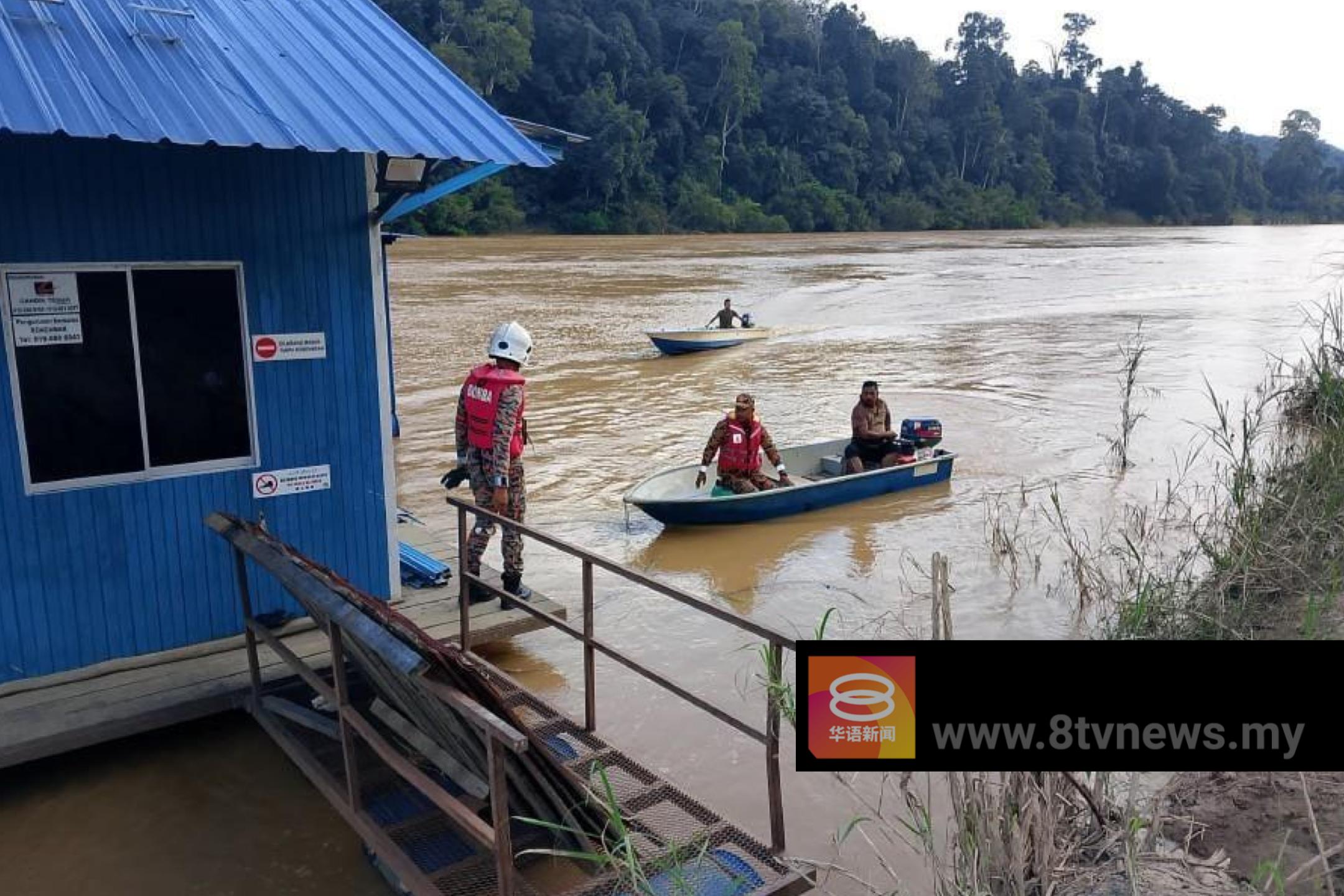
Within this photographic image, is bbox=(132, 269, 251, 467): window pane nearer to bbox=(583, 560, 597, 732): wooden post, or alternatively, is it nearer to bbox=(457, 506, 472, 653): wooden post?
bbox=(457, 506, 472, 653): wooden post

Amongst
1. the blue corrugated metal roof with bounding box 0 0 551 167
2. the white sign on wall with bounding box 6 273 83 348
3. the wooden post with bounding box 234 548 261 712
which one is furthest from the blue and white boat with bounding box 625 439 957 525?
the white sign on wall with bounding box 6 273 83 348

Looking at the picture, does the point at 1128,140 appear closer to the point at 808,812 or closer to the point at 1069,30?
the point at 1069,30

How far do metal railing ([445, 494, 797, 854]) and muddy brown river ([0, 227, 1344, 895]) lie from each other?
1.10m

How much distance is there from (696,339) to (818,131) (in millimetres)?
58343

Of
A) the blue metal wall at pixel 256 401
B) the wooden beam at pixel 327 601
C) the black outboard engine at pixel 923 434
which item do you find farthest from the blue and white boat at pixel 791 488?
the wooden beam at pixel 327 601

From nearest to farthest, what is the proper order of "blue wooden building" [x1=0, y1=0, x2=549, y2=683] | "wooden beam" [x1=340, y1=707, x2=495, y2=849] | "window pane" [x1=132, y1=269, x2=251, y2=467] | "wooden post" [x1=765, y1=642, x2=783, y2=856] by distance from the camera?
"wooden beam" [x1=340, y1=707, x2=495, y2=849] < "wooden post" [x1=765, y1=642, x2=783, y2=856] < "blue wooden building" [x1=0, y1=0, x2=549, y2=683] < "window pane" [x1=132, y1=269, x2=251, y2=467]

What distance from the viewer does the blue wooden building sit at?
5.18m

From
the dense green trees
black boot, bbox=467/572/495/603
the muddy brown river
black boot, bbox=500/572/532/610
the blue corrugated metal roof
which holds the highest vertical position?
the dense green trees

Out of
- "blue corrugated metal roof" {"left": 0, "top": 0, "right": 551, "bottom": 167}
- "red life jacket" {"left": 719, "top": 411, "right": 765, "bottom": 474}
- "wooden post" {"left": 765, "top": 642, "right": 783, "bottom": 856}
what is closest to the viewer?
"wooden post" {"left": 765, "top": 642, "right": 783, "bottom": 856}

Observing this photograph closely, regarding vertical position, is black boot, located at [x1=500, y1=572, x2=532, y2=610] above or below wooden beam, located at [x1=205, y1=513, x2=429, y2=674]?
below

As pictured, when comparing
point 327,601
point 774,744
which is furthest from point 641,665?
point 327,601

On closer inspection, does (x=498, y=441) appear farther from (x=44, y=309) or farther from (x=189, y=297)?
(x=44, y=309)

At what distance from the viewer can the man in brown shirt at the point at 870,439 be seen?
12.7 m

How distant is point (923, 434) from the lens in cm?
1327
